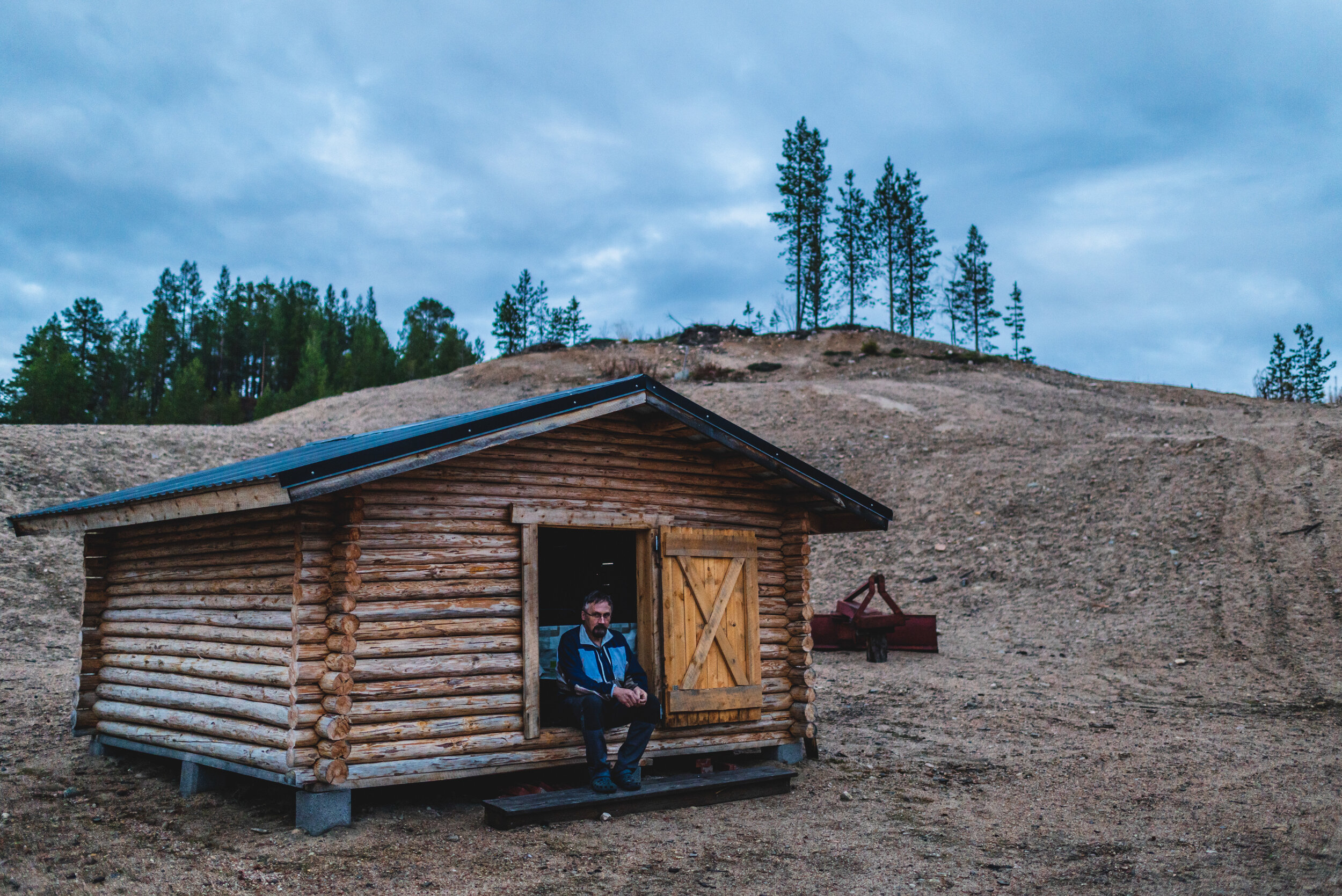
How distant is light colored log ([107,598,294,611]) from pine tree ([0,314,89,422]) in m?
47.6

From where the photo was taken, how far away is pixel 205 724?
24.8ft

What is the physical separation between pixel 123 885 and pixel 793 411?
24708mm

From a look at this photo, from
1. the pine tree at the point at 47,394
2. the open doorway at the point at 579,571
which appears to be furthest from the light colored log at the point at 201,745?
the pine tree at the point at 47,394

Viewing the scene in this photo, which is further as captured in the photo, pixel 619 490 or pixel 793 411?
pixel 793 411

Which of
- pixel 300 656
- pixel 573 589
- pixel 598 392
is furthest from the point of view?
pixel 573 589

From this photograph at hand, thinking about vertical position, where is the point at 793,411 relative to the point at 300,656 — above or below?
above

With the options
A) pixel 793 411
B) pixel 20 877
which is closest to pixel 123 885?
pixel 20 877

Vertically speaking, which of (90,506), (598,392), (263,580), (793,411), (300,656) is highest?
(793,411)

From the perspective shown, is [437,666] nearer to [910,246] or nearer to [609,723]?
[609,723]

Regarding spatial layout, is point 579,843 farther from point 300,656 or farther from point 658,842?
point 300,656

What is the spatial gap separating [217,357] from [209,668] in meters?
72.0

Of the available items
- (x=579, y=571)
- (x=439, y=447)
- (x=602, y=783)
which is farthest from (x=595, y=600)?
(x=579, y=571)

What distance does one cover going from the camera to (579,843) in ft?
21.6

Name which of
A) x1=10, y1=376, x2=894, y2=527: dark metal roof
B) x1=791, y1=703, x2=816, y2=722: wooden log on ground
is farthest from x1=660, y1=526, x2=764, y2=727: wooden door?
x1=10, y1=376, x2=894, y2=527: dark metal roof
